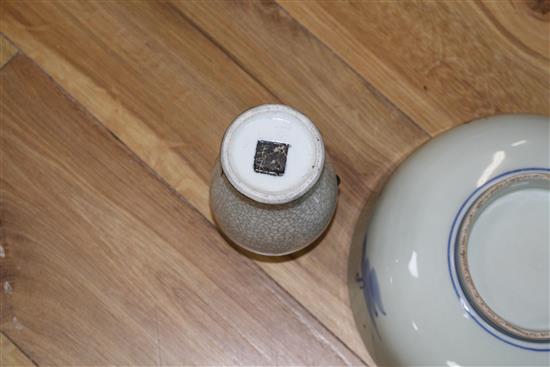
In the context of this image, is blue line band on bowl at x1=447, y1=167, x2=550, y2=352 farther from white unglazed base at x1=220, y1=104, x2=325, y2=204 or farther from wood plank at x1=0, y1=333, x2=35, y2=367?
wood plank at x1=0, y1=333, x2=35, y2=367

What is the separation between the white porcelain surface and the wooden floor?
174mm

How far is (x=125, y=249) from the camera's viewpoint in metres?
0.76

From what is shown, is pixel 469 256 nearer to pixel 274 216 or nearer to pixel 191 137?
pixel 274 216

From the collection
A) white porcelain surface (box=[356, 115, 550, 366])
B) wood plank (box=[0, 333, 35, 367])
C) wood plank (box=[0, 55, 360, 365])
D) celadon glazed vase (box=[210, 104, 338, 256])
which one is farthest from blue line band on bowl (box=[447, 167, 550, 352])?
wood plank (box=[0, 333, 35, 367])

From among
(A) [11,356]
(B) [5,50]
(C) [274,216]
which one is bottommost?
(A) [11,356]

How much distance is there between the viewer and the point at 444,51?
0.81 m

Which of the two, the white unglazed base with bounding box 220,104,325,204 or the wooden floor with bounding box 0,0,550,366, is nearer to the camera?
the white unglazed base with bounding box 220,104,325,204

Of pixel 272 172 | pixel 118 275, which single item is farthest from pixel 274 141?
pixel 118 275

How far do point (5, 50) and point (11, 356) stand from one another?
0.35 m

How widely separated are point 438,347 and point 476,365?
33 mm

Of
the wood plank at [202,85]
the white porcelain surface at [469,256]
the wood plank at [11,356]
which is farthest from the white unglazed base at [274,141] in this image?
the wood plank at [11,356]

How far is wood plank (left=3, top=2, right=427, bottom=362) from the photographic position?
30.5 inches

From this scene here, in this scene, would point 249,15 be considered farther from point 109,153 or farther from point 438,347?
point 438,347

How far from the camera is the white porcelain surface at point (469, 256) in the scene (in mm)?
545
